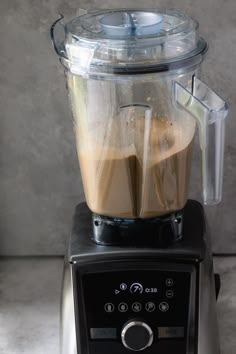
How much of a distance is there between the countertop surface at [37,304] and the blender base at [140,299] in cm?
12

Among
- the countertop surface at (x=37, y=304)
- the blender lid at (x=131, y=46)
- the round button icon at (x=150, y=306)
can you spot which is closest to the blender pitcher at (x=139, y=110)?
the blender lid at (x=131, y=46)

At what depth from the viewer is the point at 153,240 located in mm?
820

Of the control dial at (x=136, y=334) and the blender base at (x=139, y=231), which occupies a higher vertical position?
the blender base at (x=139, y=231)

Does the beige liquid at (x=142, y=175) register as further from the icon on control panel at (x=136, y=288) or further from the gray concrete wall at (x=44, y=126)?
the gray concrete wall at (x=44, y=126)

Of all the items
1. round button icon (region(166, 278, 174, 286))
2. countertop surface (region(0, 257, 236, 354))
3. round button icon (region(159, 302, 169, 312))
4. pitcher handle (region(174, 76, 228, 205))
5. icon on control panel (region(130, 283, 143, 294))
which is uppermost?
pitcher handle (region(174, 76, 228, 205))

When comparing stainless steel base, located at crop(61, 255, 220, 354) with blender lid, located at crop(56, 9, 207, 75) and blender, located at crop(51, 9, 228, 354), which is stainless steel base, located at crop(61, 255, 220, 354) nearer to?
blender, located at crop(51, 9, 228, 354)

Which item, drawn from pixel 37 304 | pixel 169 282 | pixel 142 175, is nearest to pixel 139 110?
pixel 142 175

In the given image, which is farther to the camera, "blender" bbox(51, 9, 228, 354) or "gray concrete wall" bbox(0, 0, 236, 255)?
"gray concrete wall" bbox(0, 0, 236, 255)

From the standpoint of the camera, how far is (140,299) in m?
0.81

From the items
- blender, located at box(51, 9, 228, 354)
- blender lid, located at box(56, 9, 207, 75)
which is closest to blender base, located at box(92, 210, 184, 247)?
blender, located at box(51, 9, 228, 354)

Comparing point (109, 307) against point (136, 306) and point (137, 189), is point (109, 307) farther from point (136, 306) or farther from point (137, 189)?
point (137, 189)

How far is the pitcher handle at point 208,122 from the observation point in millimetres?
725

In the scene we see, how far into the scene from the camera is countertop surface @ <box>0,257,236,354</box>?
943 mm

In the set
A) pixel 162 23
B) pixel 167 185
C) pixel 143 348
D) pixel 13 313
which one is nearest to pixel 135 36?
pixel 162 23
